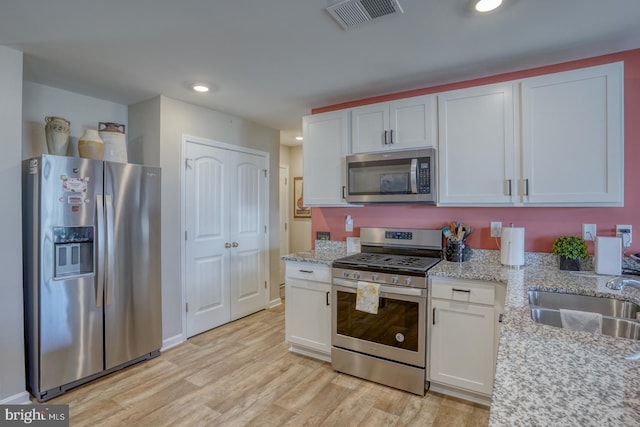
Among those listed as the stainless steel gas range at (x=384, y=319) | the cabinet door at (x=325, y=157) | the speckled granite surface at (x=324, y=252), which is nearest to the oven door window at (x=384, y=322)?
the stainless steel gas range at (x=384, y=319)

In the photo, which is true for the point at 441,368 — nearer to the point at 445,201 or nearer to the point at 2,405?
the point at 445,201

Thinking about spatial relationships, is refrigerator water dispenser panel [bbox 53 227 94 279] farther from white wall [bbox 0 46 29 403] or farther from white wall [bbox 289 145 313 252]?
white wall [bbox 289 145 313 252]

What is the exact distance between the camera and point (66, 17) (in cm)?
180

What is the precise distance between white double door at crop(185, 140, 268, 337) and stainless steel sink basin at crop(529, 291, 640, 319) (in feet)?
9.52

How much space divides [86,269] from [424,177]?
268cm

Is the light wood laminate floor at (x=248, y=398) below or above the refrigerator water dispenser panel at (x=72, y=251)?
below

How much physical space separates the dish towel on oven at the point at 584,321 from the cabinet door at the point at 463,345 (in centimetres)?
63

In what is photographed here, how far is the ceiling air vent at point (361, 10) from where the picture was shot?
1652mm

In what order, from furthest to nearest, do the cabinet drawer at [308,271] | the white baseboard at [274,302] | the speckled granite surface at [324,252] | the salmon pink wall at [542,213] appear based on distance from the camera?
1. the white baseboard at [274,302]
2. the speckled granite surface at [324,252]
3. the cabinet drawer at [308,271]
4. the salmon pink wall at [542,213]

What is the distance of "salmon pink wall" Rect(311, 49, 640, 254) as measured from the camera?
7.12ft

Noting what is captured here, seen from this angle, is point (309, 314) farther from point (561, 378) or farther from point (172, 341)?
point (561, 378)

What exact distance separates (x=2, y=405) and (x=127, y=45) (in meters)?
2.45

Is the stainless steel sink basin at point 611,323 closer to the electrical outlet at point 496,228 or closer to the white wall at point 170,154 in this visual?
the electrical outlet at point 496,228

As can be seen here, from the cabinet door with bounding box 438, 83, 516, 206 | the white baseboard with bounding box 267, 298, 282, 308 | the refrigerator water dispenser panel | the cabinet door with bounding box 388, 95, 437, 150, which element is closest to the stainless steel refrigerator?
the refrigerator water dispenser panel
